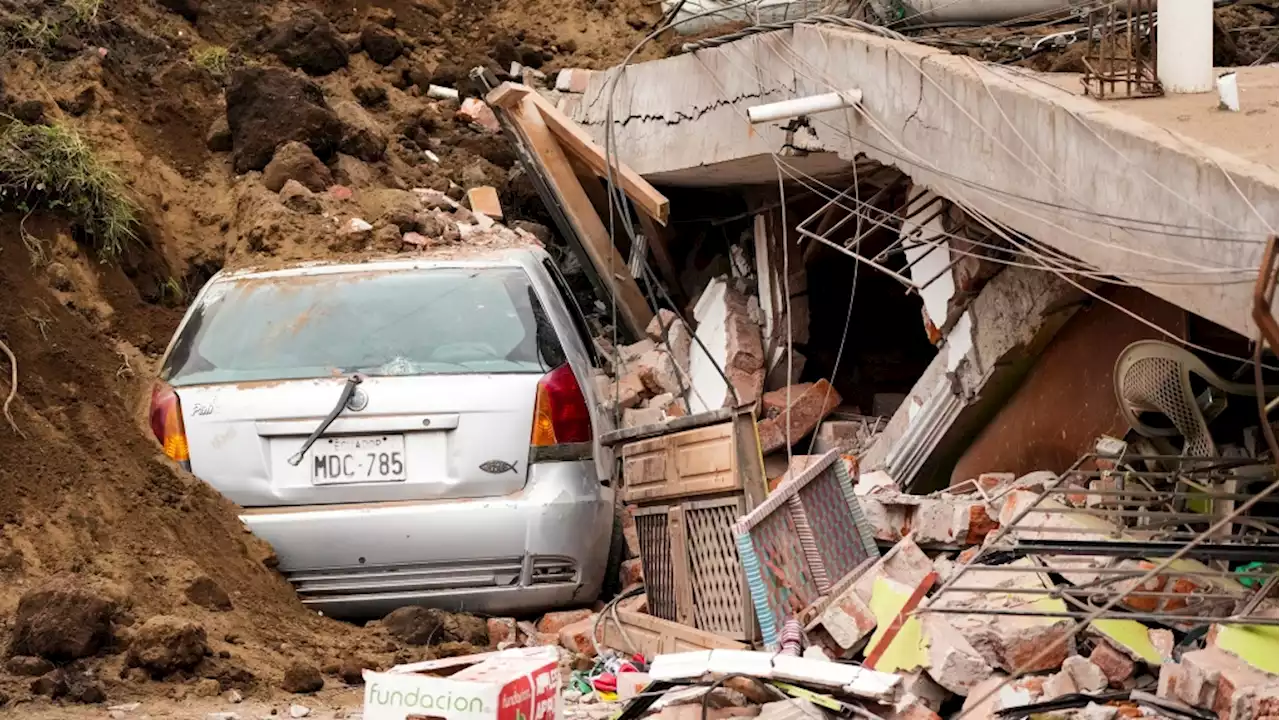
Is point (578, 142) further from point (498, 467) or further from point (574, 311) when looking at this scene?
point (498, 467)

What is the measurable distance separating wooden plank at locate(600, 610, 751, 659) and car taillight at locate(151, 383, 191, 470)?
1.78 meters

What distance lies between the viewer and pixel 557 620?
6.95 m

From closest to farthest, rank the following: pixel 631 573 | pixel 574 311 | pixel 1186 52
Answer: pixel 1186 52
pixel 631 573
pixel 574 311

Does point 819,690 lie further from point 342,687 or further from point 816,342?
point 816,342

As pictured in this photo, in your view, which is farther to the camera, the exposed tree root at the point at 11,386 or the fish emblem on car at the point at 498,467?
the exposed tree root at the point at 11,386

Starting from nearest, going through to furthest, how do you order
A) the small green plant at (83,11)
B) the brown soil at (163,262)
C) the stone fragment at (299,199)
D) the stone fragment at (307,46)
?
the brown soil at (163,262) < the stone fragment at (299,199) < the small green plant at (83,11) < the stone fragment at (307,46)

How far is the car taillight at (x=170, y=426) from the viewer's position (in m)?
6.68

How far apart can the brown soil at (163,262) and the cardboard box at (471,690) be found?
1.19m

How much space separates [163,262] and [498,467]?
5.01m

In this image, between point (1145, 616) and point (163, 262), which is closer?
point (1145, 616)

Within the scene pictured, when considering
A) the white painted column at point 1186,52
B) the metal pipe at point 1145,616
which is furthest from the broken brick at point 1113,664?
the white painted column at point 1186,52

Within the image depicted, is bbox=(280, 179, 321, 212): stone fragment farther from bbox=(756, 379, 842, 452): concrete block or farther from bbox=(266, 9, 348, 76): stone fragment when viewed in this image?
bbox=(756, 379, 842, 452): concrete block

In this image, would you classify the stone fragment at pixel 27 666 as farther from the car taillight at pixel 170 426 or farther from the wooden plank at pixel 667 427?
the wooden plank at pixel 667 427

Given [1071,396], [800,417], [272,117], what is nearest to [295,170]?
[272,117]
